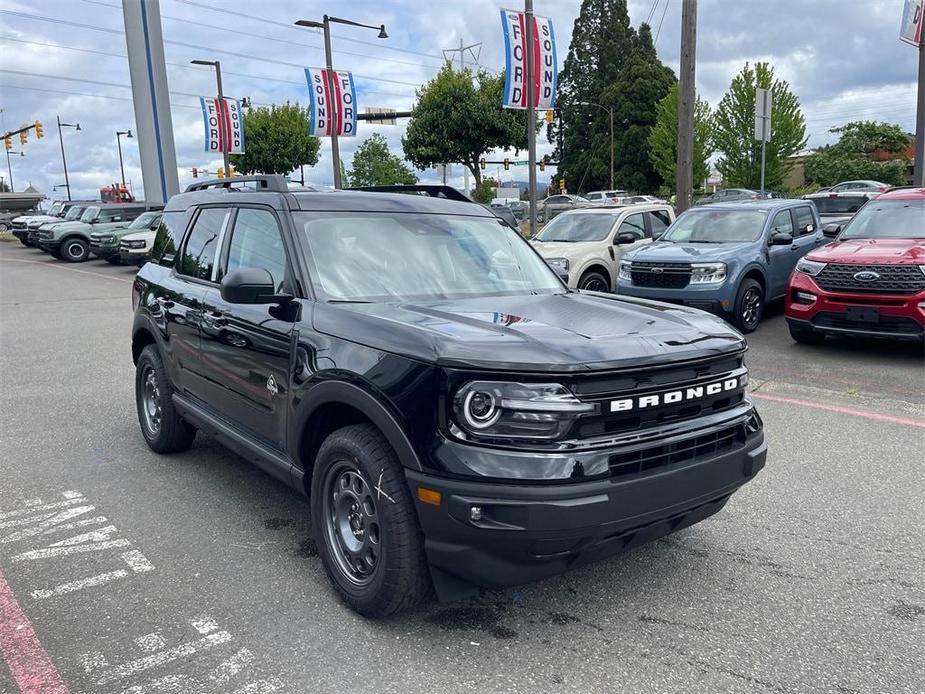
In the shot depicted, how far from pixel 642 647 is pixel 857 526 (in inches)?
70.4

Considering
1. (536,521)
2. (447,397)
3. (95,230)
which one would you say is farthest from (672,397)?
(95,230)

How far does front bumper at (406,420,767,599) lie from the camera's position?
8.76 ft

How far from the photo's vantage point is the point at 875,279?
801 cm

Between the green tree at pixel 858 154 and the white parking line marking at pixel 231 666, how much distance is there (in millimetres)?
63307

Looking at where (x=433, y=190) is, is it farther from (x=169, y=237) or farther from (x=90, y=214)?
(x=90, y=214)

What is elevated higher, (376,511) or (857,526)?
(376,511)

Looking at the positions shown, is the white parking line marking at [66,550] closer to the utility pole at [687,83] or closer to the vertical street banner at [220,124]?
the utility pole at [687,83]

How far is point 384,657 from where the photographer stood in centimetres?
295

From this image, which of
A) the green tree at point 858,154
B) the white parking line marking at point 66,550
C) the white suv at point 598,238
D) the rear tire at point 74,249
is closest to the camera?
the white parking line marking at point 66,550

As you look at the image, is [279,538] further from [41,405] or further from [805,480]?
[41,405]

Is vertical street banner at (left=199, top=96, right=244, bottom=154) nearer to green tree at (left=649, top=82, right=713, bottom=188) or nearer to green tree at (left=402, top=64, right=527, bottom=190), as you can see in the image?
green tree at (left=402, top=64, right=527, bottom=190)

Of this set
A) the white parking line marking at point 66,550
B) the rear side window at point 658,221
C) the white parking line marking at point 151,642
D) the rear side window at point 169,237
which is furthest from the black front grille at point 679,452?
the rear side window at point 658,221

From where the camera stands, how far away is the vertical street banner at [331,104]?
24.2m

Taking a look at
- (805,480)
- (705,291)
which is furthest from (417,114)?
(805,480)
